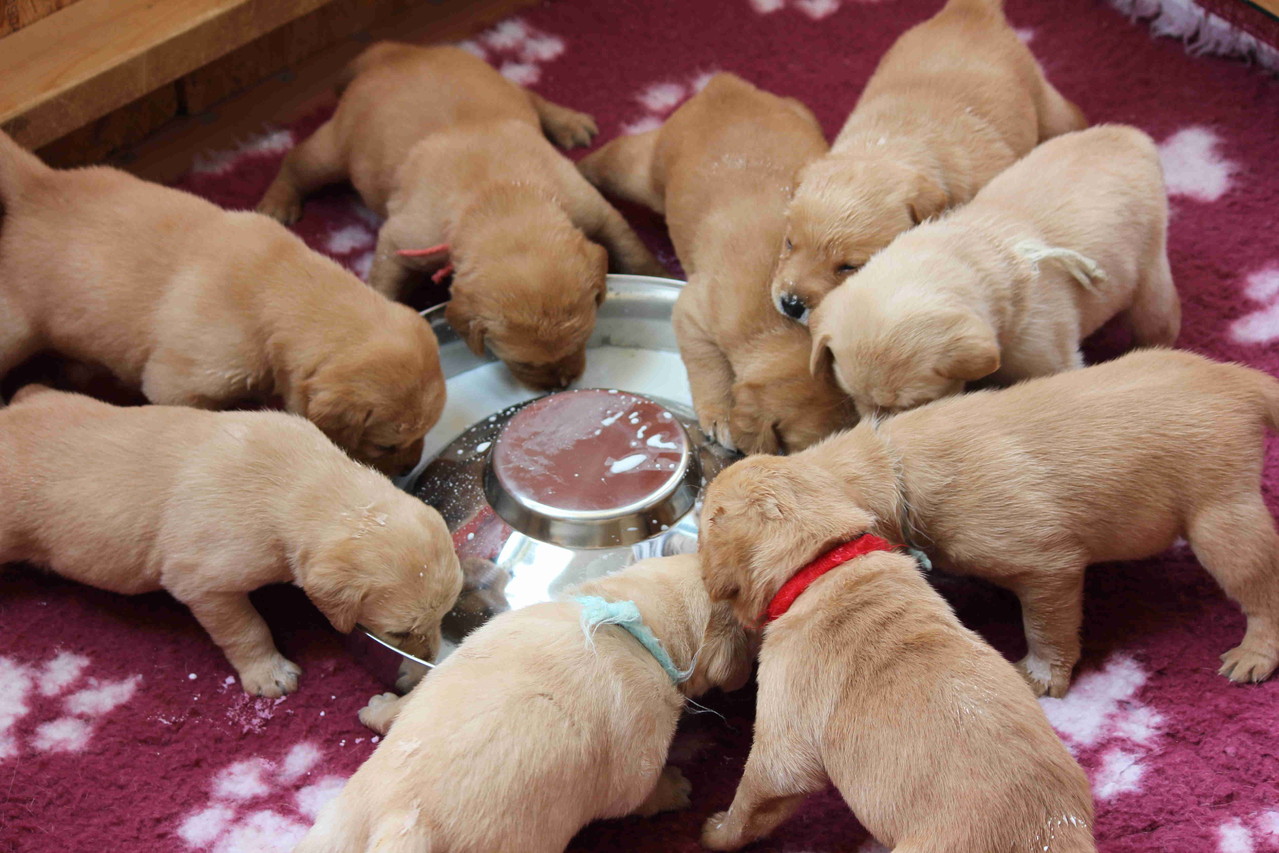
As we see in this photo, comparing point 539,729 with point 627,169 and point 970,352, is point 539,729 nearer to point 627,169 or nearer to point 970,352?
point 970,352

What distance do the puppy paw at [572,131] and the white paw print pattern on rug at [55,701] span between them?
245cm

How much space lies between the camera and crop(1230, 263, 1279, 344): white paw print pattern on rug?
3408 mm

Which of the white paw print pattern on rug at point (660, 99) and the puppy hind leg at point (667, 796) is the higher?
the white paw print pattern on rug at point (660, 99)

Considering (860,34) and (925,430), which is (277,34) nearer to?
(860,34)

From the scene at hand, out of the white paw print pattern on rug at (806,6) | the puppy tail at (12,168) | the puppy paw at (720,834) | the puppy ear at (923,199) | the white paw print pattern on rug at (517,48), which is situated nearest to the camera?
the puppy paw at (720,834)

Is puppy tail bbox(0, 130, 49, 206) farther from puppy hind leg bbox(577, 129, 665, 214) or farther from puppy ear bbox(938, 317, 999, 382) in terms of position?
puppy ear bbox(938, 317, 999, 382)

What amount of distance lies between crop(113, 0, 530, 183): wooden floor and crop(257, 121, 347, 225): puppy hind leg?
44 cm

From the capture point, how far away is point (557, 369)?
3.32 metres

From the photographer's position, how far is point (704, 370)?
3275 millimetres

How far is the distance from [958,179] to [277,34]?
2.75 metres

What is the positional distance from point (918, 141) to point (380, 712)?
213 cm

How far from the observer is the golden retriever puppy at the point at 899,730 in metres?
1.96

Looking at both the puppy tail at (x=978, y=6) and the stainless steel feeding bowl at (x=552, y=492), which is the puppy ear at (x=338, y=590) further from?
the puppy tail at (x=978, y=6)

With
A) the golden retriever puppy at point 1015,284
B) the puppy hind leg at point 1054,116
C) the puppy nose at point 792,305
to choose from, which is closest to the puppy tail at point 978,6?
the puppy hind leg at point 1054,116
